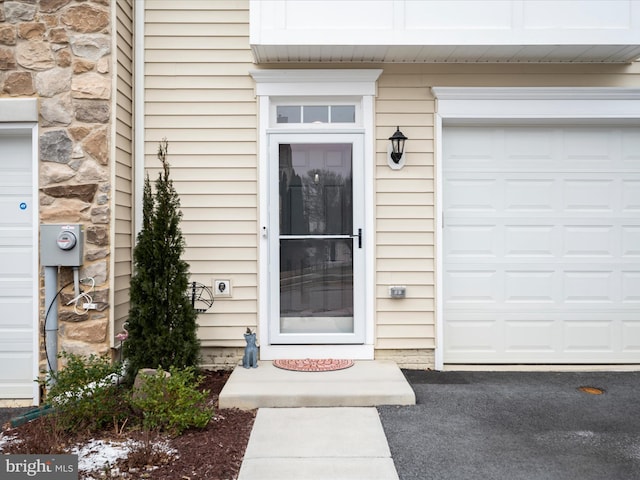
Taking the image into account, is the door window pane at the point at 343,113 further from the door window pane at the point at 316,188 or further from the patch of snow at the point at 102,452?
the patch of snow at the point at 102,452

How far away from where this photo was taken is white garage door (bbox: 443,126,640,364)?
4.73 metres

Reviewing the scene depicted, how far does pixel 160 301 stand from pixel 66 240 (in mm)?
813

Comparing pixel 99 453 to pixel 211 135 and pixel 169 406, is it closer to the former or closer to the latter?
pixel 169 406

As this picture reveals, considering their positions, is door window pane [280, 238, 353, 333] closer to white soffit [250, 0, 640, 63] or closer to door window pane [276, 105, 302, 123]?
door window pane [276, 105, 302, 123]

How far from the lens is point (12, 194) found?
4.08 m

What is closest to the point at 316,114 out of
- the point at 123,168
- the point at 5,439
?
the point at 123,168

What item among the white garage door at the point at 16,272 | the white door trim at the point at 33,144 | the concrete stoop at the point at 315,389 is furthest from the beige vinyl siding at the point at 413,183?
the white garage door at the point at 16,272

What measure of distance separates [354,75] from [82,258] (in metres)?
2.71

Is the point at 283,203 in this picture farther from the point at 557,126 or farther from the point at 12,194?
the point at 557,126

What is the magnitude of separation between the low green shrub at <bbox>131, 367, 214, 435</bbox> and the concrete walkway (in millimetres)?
391

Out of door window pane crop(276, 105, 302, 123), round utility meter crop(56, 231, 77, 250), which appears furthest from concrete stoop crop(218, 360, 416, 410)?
door window pane crop(276, 105, 302, 123)

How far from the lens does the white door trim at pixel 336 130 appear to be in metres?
4.54

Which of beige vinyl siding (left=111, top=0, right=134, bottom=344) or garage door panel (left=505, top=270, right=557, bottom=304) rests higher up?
beige vinyl siding (left=111, top=0, right=134, bottom=344)
